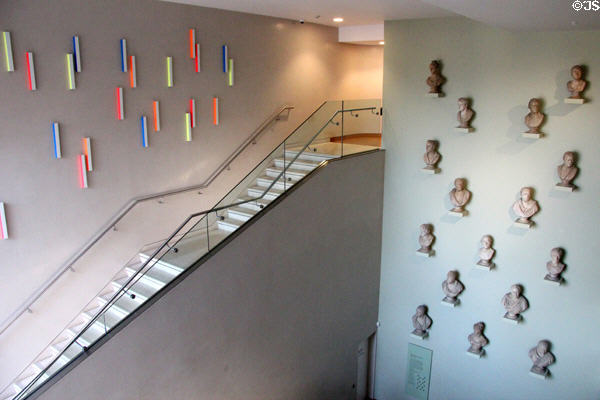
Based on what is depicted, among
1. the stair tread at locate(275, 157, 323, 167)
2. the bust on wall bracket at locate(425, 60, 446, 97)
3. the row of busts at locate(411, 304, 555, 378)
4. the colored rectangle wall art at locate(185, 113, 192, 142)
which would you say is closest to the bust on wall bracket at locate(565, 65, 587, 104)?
the bust on wall bracket at locate(425, 60, 446, 97)

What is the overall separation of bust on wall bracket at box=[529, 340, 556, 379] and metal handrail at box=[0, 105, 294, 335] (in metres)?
4.93

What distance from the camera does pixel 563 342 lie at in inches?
252

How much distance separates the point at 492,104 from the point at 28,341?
618 cm

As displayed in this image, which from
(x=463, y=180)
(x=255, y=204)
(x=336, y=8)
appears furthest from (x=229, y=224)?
(x=463, y=180)

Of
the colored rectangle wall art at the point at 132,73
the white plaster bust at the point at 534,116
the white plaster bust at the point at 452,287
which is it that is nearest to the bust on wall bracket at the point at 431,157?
the white plaster bust at the point at 534,116

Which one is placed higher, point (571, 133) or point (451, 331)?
point (571, 133)

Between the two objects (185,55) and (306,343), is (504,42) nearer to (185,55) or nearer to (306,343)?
(185,55)

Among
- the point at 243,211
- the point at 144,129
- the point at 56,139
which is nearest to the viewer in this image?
the point at 56,139

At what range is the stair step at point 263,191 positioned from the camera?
5.71 meters

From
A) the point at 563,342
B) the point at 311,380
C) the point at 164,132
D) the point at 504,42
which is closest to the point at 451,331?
the point at 563,342

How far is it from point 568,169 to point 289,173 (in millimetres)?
3336

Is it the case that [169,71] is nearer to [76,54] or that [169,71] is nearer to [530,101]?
[76,54]

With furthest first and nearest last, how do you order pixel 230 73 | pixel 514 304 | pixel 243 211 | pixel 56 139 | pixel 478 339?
→ pixel 478 339
pixel 230 73
pixel 514 304
pixel 243 211
pixel 56 139

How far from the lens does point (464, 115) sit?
6.52 metres
